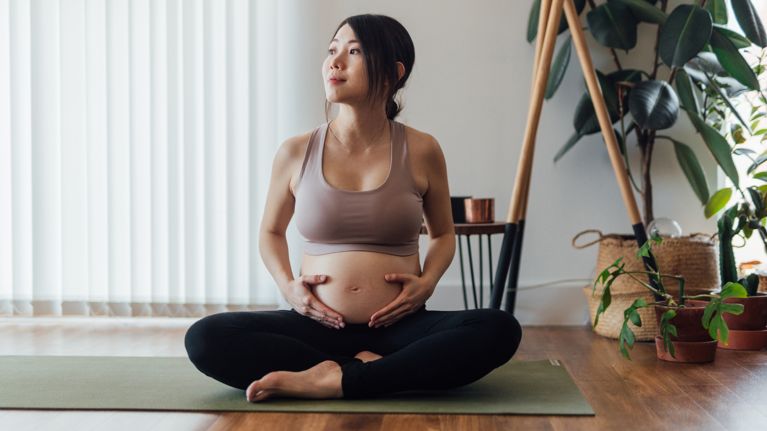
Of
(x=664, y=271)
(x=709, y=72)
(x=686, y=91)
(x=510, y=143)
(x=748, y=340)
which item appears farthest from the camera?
(x=510, y=143)

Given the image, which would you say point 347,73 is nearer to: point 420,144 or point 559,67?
point 420,144

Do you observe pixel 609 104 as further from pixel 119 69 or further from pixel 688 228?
pixel 119 69

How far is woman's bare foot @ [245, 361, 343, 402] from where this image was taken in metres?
2.01

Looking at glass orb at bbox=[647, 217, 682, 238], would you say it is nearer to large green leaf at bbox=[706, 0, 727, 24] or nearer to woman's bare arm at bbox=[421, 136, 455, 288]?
large green leaf at bbox=[706, 0, 727, 24]

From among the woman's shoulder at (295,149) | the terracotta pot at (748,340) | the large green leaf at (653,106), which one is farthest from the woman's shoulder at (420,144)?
the terracotta pot at (748,340)

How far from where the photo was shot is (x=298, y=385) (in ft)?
6.63

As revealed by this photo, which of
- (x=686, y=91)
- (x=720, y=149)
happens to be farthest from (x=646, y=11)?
(x=720, y=149)

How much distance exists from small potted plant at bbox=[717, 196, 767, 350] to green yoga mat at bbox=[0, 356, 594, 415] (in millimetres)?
705

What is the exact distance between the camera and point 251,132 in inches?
141

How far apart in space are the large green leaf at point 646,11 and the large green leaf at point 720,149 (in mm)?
399

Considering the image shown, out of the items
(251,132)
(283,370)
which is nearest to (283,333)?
(283,370)

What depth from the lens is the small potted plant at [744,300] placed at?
2.86 m

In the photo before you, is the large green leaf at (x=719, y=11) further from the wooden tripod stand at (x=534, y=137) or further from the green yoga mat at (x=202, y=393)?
the green yoga mat at (x=202, y=393)

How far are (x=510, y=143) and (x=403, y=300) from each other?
1.54 meters
